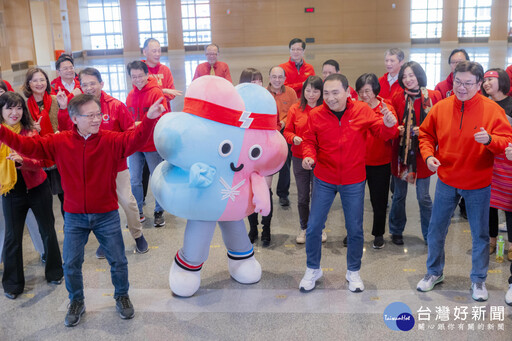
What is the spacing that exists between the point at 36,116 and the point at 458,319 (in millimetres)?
3824

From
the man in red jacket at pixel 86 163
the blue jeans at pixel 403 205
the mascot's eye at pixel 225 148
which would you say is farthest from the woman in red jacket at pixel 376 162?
the man in red jacket at pixel 86 163

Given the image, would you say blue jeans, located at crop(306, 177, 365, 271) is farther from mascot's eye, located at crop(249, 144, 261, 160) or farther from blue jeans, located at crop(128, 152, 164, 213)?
blue jeans, located at crop(128, 152, 164, 213)

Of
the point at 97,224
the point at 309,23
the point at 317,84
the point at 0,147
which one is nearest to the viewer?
the point at 97,224

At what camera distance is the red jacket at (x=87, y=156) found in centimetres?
338

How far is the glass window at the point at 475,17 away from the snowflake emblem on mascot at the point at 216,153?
2888 cm

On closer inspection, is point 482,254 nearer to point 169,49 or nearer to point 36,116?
point 36,116

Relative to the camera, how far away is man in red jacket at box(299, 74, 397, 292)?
3.75m

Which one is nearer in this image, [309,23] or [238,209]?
[238,209]

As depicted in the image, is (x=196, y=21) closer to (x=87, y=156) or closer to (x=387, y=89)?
(x=387, y=89)

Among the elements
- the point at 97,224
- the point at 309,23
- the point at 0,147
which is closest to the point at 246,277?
the point at 97,224

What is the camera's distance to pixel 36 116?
462 cm

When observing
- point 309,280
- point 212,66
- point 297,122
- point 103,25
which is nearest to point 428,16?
point 103,25

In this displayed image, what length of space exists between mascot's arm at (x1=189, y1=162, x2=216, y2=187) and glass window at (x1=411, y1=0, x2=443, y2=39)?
94.0 ft

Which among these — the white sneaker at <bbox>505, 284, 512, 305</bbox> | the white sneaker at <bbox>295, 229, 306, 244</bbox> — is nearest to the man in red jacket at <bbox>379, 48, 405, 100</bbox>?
the white sneaker at <bbox>295, 229, 306, 244</bbox>
